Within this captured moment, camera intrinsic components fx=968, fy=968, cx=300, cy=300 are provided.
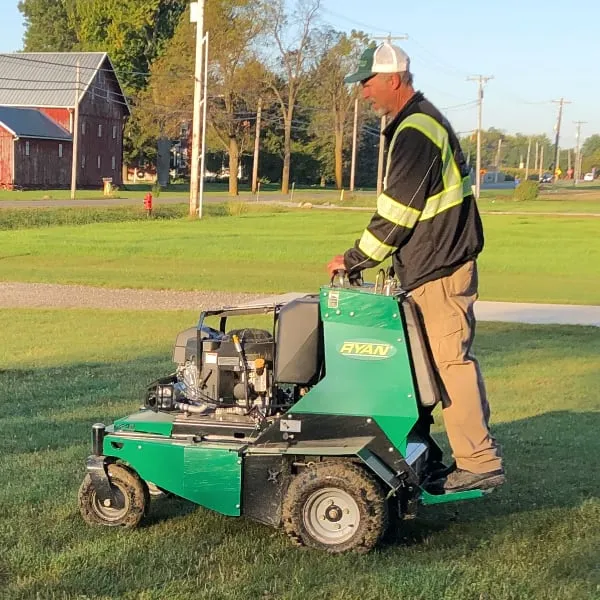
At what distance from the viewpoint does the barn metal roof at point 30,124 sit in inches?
2532

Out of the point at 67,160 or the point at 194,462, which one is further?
the point at 67,160

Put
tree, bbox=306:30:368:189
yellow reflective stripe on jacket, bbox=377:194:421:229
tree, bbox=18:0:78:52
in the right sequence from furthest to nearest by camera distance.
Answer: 1. tree, bbox=18:0:78:52
2. tree, bbox=306:30:368:189
3. yellow reflective stripe on jacket, bbox=377:194:421:229

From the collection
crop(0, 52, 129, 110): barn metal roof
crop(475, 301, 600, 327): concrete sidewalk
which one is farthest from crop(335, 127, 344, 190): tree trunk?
crop(475, 301, 600, 327): concrete sidewalk

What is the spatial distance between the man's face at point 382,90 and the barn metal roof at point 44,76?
6866 cm

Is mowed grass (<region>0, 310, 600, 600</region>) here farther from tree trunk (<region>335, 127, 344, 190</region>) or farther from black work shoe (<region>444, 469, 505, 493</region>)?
tree trunk (<region>335, 127, 344, 190</region>)

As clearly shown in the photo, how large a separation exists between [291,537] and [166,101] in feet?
239

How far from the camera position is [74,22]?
3743 inches

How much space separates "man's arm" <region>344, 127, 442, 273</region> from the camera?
4.30 metres

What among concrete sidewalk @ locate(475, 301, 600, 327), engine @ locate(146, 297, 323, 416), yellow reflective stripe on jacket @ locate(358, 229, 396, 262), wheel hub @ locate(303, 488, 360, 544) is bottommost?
concrete sidewalk @ locate(475, 301, 600, 327)

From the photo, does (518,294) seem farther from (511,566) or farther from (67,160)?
(67,160)

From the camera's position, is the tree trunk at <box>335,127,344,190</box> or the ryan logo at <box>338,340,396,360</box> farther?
the tree trunk at <box>335,127,344,190</box>

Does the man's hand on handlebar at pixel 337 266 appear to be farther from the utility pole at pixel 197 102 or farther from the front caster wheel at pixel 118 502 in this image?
the utility pole at pixel 197 102

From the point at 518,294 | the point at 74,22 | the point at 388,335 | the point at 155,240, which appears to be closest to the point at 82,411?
the point at 388,335

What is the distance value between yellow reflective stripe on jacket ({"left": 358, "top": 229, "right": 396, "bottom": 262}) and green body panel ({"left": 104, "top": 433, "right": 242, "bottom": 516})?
3.62 feet
